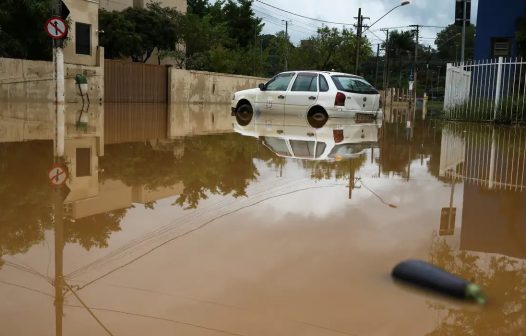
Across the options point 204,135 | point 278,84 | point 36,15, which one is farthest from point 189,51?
point 204,135

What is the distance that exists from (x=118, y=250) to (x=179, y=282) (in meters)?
0.69

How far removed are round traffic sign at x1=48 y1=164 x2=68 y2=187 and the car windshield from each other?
969cm

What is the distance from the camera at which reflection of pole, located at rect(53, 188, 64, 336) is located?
2438 mm

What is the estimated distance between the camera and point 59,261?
314cm

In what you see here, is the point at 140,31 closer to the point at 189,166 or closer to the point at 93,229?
the point at 189,166

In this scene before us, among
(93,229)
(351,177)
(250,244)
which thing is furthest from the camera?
(351,177)

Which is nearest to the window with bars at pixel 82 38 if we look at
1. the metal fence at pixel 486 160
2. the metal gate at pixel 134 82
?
the metal gate at pixel 134 82

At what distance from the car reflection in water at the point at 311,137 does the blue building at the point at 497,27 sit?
11.5 m

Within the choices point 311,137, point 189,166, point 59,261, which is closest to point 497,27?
point 311,137

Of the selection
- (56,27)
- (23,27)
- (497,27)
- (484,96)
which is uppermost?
(497,27)

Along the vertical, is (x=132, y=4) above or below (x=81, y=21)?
above

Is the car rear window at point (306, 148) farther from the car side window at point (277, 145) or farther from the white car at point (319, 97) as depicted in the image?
the white car at point (319, 97)

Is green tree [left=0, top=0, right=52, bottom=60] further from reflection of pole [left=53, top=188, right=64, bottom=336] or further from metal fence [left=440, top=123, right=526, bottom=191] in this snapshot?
reflection of pole [left=53, top=188, right=64, bottom=336]

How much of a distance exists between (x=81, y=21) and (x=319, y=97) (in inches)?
698
